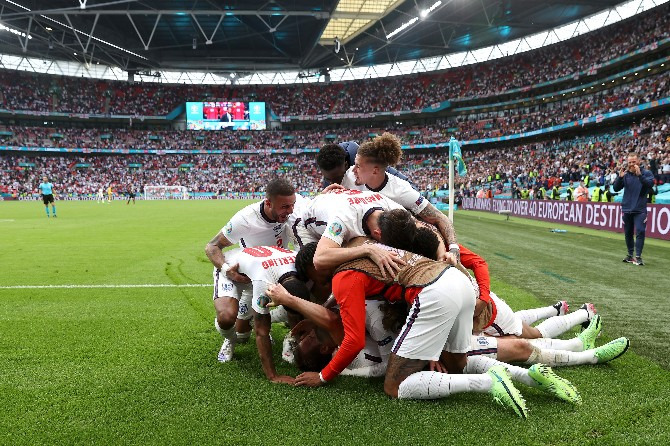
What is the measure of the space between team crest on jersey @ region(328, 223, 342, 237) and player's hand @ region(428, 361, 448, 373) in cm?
118

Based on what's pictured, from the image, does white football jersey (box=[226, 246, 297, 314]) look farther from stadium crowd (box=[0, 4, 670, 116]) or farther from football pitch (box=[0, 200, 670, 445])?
stadium crowd (box=[0, 4, 670, 116])

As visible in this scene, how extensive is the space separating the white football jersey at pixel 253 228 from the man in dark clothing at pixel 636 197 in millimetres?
7453

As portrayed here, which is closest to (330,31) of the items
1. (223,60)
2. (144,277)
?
(223,60)

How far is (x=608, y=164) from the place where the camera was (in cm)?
2936

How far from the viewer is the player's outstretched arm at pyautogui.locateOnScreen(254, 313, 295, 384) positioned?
11.8 ft

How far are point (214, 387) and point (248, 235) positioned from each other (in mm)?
1918

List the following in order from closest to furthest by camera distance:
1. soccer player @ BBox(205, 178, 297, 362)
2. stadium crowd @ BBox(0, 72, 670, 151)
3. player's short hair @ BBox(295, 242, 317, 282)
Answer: player's short hair @ BBox(295, 242, 317, 282) < soccer player @ BBox(205, 178, 297, 362) < stadium crowd @ BBox(0, 72, 670, 151)

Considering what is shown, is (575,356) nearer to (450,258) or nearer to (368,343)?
(450,258)

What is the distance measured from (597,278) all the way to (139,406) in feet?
25.0

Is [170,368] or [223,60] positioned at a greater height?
[223,60]

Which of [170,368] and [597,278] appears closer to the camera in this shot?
[170,368]

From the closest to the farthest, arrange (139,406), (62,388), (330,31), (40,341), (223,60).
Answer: (139,406) → (62,388) → (40,341) → (330,31) → (223,60)

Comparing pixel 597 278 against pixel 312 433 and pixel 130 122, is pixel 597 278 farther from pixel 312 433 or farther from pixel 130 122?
pixel 130 122

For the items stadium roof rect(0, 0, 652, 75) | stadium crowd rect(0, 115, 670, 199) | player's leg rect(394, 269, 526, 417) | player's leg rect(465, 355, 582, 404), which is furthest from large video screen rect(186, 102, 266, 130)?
player's leg rect(465, 355, 582, 404)
